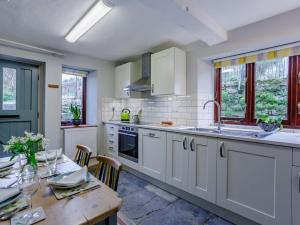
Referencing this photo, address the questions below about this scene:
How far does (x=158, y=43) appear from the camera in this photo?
289 centimetres

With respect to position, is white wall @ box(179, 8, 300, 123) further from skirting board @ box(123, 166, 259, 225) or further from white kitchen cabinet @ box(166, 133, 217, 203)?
skirting board @ box(123, 166, 259, 225)

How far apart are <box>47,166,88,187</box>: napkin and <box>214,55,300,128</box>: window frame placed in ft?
7.55

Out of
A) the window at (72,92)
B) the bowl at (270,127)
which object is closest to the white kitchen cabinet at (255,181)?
the bowl at (270,127)

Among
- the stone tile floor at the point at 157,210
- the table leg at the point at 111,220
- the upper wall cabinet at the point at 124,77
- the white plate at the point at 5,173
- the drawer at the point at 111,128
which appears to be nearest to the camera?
the table leg at the point at 111,220

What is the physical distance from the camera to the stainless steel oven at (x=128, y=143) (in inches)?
119

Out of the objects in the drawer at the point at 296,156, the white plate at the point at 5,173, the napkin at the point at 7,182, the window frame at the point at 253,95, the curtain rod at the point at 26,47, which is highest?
the curtain rod at the point at 26,47

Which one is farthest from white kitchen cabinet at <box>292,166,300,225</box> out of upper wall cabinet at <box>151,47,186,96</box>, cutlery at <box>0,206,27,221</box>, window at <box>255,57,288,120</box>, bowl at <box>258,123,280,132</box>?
cutlery at <box>0,206,27,221</box>

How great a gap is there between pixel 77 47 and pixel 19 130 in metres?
1.72

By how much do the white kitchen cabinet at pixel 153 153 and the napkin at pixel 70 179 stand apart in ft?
4.87

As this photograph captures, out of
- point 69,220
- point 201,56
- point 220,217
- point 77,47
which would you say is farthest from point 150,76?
point 69,220

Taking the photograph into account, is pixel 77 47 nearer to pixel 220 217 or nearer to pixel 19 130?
pixel 19 130

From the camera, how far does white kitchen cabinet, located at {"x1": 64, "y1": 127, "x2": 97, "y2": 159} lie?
10.9 ft

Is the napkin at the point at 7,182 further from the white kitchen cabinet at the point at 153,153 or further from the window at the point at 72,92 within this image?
the window at the point at 72,92

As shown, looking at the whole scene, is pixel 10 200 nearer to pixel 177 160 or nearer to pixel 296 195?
pixel 177 160
